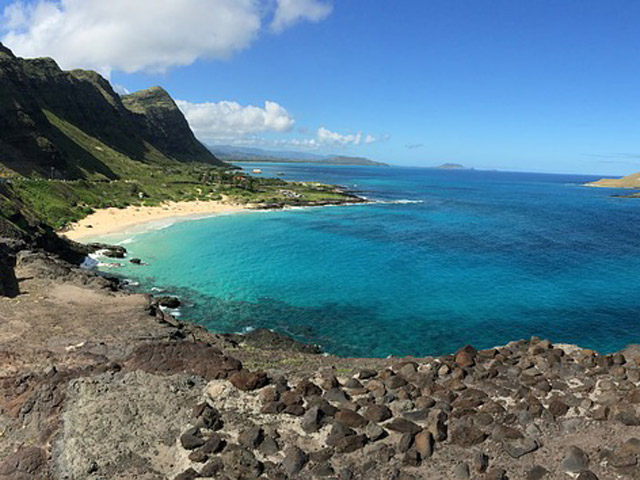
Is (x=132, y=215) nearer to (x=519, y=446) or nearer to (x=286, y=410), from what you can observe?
(x=286, y=410)

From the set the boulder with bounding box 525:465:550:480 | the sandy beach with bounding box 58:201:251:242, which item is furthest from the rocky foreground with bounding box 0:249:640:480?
the sandy beach with bounding box 58:201:251:242

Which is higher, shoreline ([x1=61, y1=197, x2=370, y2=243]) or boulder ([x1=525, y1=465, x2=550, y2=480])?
boulder ([x1=525, y1=465, x2=550, y2=480])

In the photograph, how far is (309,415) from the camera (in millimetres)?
14805

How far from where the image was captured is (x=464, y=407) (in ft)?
49.6

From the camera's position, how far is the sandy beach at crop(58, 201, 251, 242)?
6956 cm

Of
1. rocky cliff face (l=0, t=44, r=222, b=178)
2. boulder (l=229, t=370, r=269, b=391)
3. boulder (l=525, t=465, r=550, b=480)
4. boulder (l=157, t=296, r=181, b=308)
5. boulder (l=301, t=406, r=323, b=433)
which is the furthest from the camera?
rocky cliff face (l=0, t=44, r=222, b=178)

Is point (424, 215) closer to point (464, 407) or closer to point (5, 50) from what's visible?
point (464, 407)

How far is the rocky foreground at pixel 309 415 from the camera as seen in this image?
510 inches

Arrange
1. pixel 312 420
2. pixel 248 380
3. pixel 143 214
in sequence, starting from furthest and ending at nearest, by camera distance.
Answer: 1. pixel 143 214
2. pixel 248 380
3. pixel 312 420

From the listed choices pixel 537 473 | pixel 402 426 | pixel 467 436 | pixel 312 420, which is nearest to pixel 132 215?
pixel 312 420

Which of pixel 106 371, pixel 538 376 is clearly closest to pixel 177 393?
pixel 106 371

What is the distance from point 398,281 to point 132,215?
60823 millimetres

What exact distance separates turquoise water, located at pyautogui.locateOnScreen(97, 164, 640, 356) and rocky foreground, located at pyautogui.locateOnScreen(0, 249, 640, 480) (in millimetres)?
14573

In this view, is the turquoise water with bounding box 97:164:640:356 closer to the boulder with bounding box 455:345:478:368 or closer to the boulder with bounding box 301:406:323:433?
the boulder with bounding box 455:345:478:368
